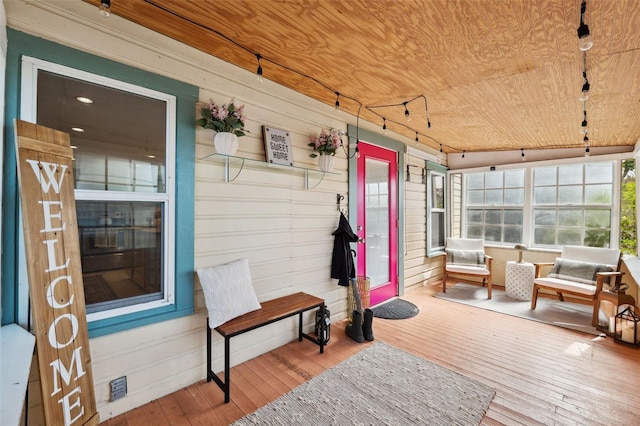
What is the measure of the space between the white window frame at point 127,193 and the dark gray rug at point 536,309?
3.83 metres

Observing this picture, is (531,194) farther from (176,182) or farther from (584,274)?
(176,182)

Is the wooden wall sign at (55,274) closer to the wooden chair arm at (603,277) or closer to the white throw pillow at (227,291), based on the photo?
the white throw pillow at (227,291)

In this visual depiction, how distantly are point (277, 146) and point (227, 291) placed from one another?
134 centimetres

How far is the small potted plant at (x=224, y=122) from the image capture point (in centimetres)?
205

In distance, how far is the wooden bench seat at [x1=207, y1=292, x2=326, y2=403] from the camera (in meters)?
1.93

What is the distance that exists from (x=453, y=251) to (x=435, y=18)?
3896 mm

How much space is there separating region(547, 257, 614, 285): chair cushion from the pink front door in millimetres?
2116

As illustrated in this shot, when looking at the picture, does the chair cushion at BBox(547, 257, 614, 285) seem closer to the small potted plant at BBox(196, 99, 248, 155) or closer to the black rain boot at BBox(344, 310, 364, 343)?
the black rain boot at BBox(344, 310, 364, 343)

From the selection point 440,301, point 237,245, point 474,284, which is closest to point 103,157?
point 237,245

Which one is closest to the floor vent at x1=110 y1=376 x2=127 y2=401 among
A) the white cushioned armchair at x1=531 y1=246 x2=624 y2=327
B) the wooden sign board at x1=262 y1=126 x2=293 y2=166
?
the wooden sign board at x1=262 y1=126 x2=293 y2=166

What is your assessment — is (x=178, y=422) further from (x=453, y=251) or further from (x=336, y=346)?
(x=453, y=251)

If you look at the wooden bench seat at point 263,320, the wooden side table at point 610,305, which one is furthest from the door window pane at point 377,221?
the wooden side table at point 610,305

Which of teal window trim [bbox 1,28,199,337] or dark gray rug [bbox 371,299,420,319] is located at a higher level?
teal window trim [bbox 1,28,199,337]

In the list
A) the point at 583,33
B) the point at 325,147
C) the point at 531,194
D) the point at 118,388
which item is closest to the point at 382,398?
the point at 118,388
